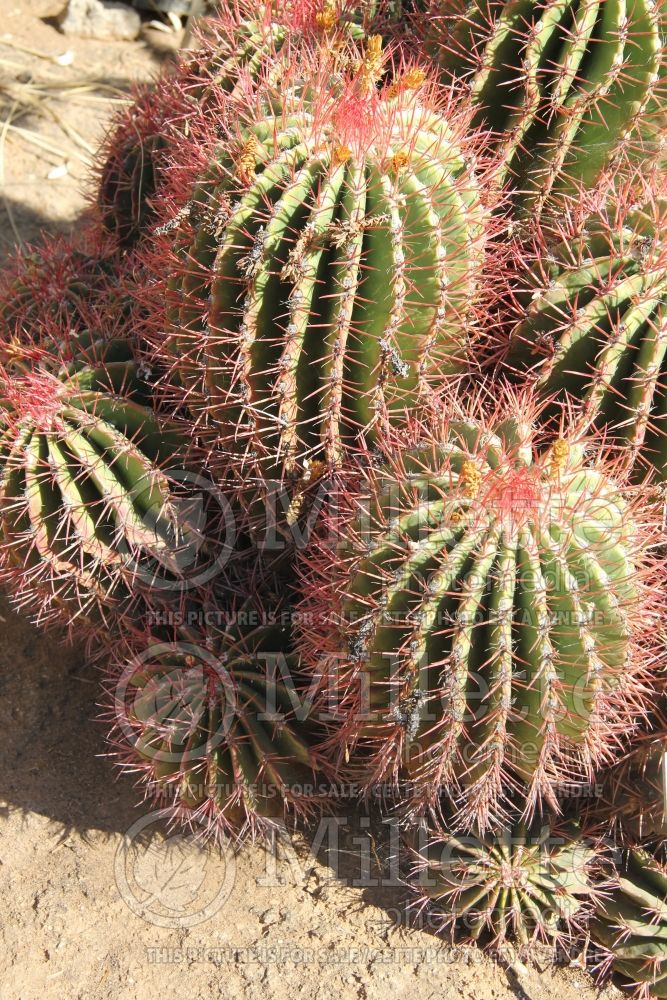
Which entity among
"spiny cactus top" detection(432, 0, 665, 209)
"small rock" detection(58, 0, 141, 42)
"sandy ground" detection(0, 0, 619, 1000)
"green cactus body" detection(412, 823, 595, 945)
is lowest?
"sandy ground" detection(0, 0, 619, 1000)

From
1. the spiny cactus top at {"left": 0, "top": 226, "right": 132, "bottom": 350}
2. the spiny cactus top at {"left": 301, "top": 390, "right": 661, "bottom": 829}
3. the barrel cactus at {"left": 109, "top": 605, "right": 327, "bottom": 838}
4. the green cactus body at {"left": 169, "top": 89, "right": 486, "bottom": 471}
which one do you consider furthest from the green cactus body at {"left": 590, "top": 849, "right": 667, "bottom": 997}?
the spiny cactus top at {"left": 0, "top": 226, "right": 132, "bottom": 350}

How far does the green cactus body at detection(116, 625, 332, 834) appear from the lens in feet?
8.13

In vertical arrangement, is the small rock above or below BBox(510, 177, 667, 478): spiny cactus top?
below

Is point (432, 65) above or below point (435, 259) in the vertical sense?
above

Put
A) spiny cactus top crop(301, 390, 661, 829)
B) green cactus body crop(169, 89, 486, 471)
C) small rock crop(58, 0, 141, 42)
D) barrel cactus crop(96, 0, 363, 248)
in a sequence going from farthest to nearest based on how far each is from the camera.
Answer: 1. small rock crop(58, 0, 141, 42)
2. barrel cactus crop(96, 0, 363, 248)
3. green cactus body crop(169, 89, 486, 471)
4. spiny cactus top crop(301, 390, 661, 829)

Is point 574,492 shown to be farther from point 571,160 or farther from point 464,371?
point 571,160

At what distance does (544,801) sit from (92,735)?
4.51ft

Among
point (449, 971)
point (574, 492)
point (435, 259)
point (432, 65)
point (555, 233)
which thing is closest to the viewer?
point (574, 492)

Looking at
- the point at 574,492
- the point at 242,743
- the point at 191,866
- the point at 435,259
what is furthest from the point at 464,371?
the point at 191,866

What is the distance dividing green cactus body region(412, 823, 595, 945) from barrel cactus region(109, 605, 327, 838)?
378 millimetres

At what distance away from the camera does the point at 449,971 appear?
2490 mm

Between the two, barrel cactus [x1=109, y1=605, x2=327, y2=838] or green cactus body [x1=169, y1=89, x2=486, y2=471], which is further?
barrel cactus [x1=109, y1=605, x2=327, y2=838]

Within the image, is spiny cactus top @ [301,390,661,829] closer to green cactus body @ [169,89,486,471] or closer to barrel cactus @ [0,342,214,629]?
green cactus body @ [169,89,486,471]

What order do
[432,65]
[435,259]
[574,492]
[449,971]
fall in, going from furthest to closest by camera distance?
[432,65]
[449,971]
[435,259]
[574,492]
